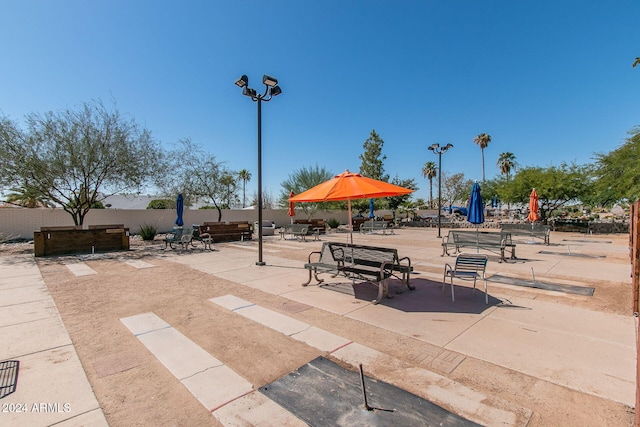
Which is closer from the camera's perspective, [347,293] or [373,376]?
[373,376]

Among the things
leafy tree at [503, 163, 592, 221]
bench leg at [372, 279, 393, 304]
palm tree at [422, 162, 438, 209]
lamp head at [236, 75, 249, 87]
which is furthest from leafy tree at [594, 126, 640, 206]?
palm tree at [422, 162, 438, 209]

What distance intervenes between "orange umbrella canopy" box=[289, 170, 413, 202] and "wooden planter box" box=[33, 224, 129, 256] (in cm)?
997

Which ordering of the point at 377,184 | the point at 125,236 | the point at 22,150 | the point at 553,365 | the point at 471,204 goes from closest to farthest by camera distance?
the point at 553,365
the point at 377,184
the point at 471,204
the point at 22,150
the point at 125,236

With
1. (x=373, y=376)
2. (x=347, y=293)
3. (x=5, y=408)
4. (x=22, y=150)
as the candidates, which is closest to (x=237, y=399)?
(x=373, y=376)

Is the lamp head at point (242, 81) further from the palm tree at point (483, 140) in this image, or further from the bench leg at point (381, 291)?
the palm tree at point (483, 140)

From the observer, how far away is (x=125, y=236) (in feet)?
41.8

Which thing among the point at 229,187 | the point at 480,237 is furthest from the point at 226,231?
the point at 480,237

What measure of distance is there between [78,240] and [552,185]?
27.2 metres

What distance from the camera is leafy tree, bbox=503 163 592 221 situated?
68.8 ft

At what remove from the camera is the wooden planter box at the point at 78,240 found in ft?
35.9

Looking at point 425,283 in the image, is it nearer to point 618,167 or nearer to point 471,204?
point 471,204

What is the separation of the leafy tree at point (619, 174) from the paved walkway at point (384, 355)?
11.6 m

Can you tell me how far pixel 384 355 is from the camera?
3572 millimetres

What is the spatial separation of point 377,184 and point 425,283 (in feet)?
8.70
